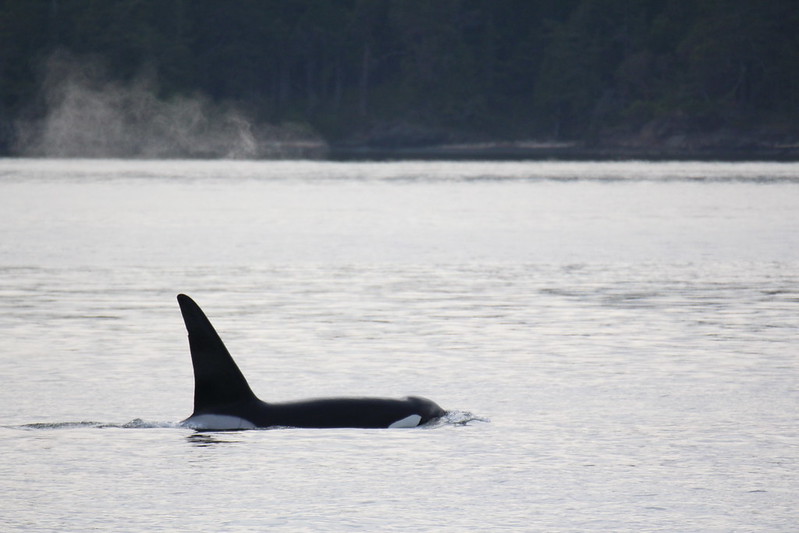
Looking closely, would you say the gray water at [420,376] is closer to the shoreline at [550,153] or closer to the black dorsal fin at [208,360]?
the black dorsal fin at [208,360]

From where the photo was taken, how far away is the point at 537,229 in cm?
4775

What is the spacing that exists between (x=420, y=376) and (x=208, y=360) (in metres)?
4.32

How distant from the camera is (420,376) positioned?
17953 millimetres

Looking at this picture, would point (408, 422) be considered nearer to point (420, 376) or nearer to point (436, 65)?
point (420, 376)

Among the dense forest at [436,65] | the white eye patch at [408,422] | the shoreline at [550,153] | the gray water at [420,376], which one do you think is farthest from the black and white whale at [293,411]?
the dense forest at [436,65]

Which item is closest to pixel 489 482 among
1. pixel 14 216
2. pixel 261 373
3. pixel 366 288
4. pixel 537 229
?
pixel 261 373

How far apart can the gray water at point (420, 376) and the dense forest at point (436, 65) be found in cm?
10543

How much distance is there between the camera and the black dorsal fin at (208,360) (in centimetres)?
1413

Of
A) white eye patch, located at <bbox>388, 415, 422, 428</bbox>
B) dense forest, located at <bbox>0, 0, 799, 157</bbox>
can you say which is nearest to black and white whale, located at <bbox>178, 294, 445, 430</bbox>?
white eye patch, located at <bbox>388, 415, 422, 428</bbox>

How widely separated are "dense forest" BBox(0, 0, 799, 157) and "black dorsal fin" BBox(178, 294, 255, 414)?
134m

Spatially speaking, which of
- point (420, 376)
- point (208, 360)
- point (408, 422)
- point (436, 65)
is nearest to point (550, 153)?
point (436, 65)

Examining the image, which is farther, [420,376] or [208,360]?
[420,376]

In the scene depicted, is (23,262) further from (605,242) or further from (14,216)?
(14,216)

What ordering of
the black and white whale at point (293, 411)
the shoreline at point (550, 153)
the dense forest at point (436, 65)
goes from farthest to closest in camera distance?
the dense forest at point (436, 65) → the shoreline at point (550, 153) → the black and white whale at point (293, 411)
